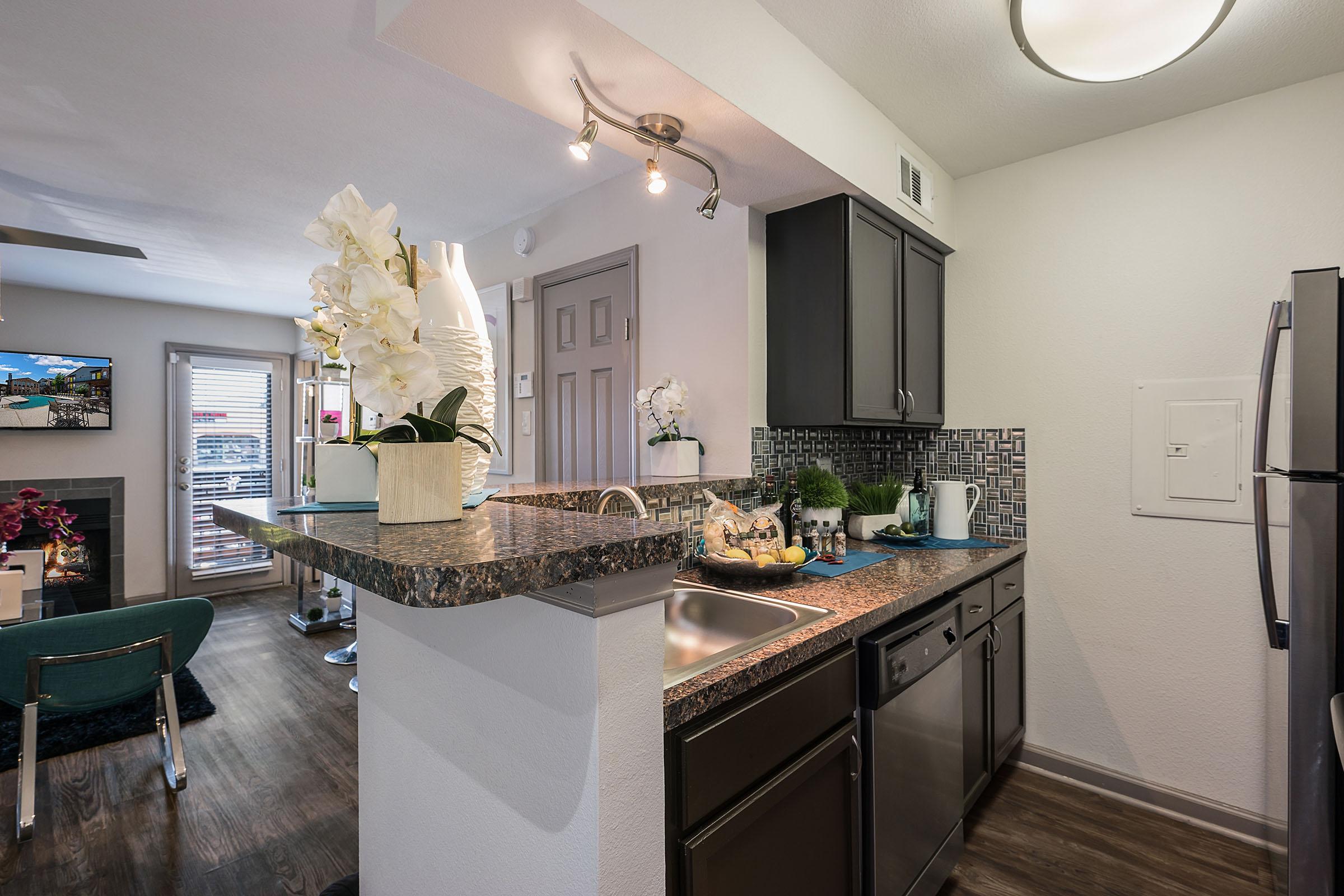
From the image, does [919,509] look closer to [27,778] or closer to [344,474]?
[344,474]

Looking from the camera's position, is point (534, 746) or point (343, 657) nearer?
point (534, 746)

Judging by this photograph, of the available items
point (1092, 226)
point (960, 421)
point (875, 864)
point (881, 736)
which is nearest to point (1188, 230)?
point (1092, 226)

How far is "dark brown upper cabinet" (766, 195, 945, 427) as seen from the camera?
2117 mm

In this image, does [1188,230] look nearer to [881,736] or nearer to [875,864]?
[881,736]

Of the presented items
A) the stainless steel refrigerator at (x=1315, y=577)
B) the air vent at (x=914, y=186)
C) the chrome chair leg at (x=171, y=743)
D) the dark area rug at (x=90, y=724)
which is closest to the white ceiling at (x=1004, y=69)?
the air vent at (x=914, y=186)

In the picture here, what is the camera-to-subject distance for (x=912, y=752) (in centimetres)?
153

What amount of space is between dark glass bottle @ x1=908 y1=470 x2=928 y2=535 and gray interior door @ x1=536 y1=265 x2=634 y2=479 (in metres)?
1.19

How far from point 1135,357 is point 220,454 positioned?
6543mm

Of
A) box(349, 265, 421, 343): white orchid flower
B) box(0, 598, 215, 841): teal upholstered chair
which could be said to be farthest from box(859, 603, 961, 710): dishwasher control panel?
box(0, 598, 215, 841): teal upholstered chair

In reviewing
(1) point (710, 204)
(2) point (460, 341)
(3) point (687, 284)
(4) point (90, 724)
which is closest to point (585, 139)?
(1) point (710, 204)

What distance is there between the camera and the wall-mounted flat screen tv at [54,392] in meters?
4.40

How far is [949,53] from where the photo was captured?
1.79 meters

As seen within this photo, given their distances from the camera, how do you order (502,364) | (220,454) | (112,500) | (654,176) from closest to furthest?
1. (654,176)
2. (502,364)
3. (112,500)
4. (220,454)

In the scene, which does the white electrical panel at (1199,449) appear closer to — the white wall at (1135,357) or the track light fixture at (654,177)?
the white wall at (1135,357)
